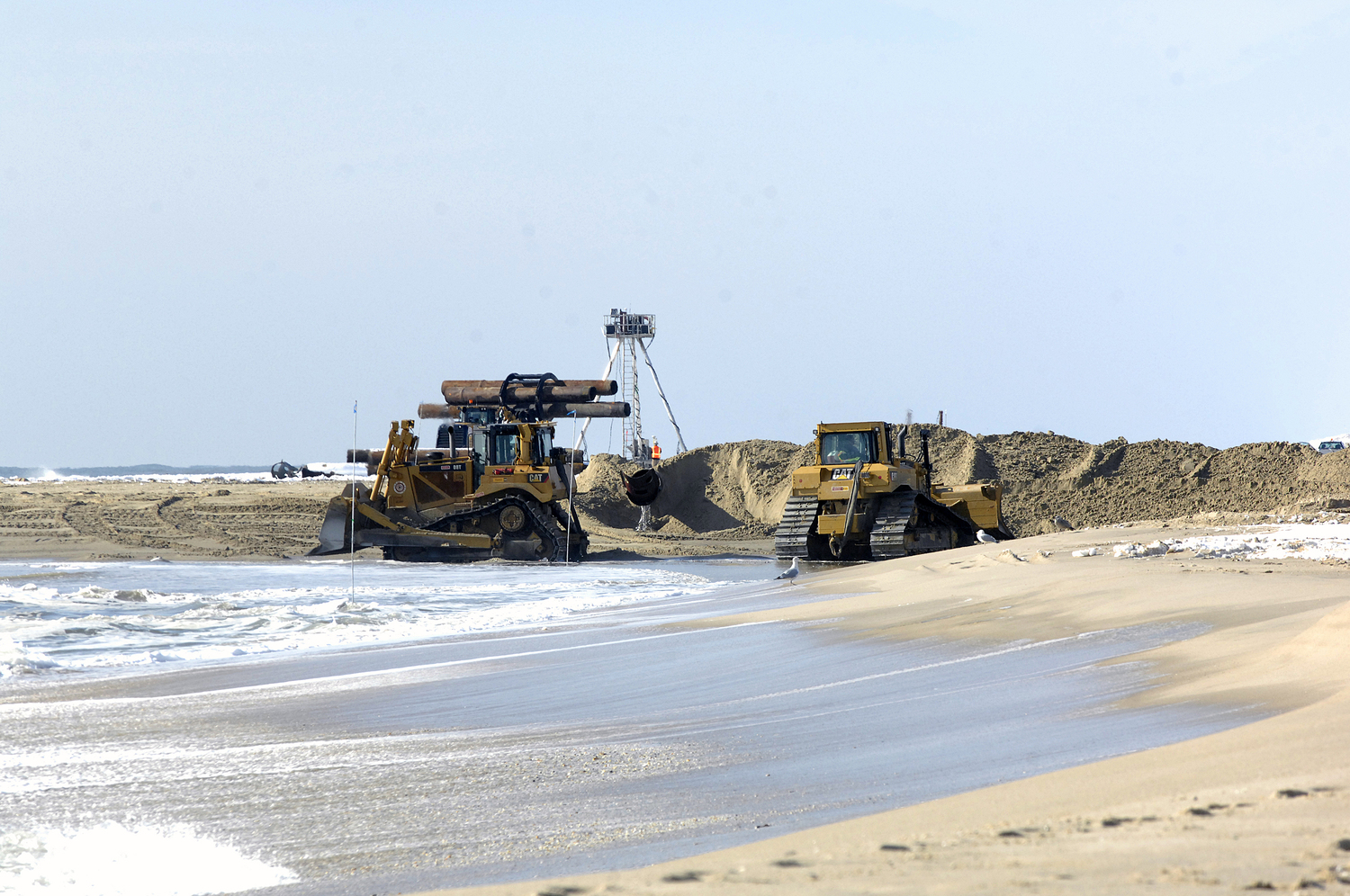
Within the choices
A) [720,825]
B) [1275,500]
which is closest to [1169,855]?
[720,825]

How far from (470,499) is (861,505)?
774 centimetres

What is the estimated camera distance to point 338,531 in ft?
78.5

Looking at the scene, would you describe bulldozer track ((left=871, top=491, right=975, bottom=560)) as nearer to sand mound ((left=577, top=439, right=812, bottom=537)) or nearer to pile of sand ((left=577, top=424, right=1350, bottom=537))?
pile of sand ((left=577, top=424, right=1350, bottom=537))

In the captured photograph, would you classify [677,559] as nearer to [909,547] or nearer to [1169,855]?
[909,547]

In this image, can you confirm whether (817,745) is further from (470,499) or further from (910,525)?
(470,499)

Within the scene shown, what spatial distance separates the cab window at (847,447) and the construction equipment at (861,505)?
0.02 m

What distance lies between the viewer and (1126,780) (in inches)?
160

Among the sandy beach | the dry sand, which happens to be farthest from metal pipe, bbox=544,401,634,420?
the dry sand

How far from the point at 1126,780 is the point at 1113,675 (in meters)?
3.05

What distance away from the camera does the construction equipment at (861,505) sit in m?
22.4

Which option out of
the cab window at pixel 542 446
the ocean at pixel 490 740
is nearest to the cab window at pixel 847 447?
the cab window at pixel 542 446

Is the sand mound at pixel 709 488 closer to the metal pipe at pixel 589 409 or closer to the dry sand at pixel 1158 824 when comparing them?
the metal pipe at pixel 589 409

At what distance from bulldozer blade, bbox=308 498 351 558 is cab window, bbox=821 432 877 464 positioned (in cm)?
927

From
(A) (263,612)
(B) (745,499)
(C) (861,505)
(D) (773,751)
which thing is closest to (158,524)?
(B) (745,499)
